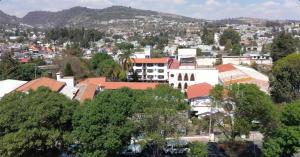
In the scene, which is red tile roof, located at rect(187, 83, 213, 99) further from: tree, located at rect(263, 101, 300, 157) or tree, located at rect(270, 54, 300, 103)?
tree, located at rect(263, 101, 300, 157)

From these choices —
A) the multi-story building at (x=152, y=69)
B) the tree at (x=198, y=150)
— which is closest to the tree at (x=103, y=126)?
the tree at (x=198, y=150)

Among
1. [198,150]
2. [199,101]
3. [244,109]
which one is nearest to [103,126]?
[198,150]

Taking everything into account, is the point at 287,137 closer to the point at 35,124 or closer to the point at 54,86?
the point at 35,124

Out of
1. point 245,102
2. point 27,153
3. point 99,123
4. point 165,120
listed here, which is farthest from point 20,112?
point 245,102

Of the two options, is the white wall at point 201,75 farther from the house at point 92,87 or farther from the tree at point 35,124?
the tree at point 35,124

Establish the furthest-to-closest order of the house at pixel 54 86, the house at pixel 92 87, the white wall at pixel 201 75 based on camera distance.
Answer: the white wall at pixel 201 75, the house at pixel 92 87, the house at pixel 54 86

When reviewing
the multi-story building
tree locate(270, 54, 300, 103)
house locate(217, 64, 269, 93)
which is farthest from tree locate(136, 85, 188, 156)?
the multi-story building
